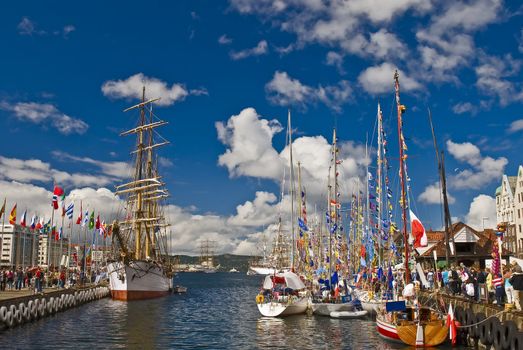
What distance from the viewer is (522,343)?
64.3 feet

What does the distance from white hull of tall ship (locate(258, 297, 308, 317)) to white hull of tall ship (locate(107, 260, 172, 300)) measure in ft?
97.3

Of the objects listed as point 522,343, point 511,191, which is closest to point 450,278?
point 522,343

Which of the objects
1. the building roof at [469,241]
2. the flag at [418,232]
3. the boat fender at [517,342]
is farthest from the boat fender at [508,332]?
the building roof at [469,241]

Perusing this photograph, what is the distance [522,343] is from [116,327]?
28.7 m

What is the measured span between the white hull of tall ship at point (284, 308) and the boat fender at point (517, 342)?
22759mm

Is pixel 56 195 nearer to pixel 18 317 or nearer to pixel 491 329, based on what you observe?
pixel 18 317

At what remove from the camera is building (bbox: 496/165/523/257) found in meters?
95.2

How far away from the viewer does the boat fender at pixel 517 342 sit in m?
19.8

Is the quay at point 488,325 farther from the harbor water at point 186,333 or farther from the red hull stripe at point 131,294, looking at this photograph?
the red hull stripe at point 131,294

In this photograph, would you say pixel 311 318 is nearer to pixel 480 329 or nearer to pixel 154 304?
pixel 480 329

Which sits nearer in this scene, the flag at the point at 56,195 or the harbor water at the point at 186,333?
the harbor water at the point at 186,333

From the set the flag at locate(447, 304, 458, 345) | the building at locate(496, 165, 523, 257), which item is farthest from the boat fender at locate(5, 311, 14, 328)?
the building at locate(496, 165, 523, 257)

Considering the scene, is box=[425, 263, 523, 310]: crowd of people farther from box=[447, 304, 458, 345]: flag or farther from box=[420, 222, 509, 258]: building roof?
box=[420, 222, 509, 258]: building roof

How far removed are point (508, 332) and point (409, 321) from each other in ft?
23.1
